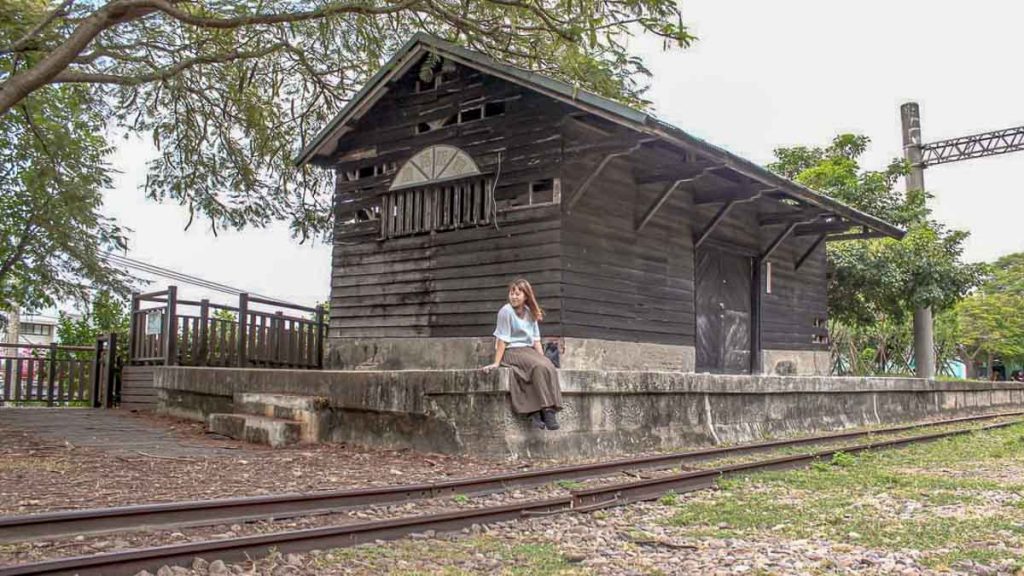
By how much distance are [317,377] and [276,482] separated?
3.37 meters

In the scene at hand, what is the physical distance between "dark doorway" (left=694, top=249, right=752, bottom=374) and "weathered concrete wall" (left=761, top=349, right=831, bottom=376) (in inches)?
26.1

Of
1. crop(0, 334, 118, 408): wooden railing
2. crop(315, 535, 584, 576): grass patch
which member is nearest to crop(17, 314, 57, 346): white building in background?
crop(0, 334, 118, 408): wooden railing

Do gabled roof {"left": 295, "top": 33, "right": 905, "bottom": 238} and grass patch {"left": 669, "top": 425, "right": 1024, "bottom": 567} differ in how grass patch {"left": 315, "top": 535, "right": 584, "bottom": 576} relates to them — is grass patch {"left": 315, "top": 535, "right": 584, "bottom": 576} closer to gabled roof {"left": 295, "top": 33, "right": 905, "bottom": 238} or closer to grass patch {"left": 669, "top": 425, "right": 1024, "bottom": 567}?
grass patch {"left": 669, "top": 425, "right": 1024, "bottom": 567}

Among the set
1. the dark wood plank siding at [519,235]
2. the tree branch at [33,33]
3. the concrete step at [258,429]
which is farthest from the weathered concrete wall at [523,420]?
the tree branch at [33,33]

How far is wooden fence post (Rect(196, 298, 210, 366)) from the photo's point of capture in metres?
14.8

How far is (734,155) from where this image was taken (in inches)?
479

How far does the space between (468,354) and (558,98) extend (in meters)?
4.23

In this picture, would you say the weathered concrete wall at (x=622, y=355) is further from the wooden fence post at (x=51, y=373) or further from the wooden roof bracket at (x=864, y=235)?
the wooden fence post at (x=51, y=373)

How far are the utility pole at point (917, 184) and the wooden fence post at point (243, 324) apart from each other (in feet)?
59.3

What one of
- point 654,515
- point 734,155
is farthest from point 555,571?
point 734,155

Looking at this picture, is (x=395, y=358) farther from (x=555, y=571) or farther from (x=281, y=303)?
(x=555, y=571)

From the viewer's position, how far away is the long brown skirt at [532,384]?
8.34 metres

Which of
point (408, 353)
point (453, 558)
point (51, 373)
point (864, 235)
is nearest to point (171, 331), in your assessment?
point (51, 373)

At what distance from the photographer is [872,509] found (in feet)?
20.3
